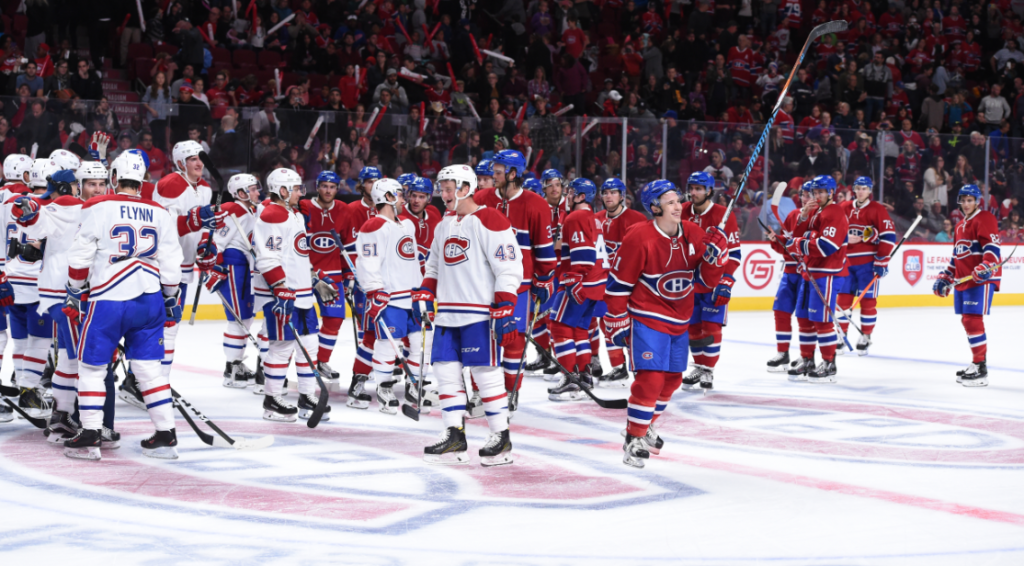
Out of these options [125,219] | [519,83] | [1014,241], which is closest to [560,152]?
[519,83]

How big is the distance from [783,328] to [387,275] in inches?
131

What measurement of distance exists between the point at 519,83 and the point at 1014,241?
6799 mm

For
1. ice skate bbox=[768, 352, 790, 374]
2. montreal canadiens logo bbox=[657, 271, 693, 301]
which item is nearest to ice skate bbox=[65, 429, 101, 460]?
montreal canadiens logo bbox=[657, 271, 693, 301]

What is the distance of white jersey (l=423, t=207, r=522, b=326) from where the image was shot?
15.2ft

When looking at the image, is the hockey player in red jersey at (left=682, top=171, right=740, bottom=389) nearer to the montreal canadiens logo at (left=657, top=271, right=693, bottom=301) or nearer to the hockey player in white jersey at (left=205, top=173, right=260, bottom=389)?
the montreal canadiens logo at (left=657, top=271, right=693, bottom=301)

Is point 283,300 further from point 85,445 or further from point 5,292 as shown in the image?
point 5,292

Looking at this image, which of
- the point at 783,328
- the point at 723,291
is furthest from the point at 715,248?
the point at 783,328

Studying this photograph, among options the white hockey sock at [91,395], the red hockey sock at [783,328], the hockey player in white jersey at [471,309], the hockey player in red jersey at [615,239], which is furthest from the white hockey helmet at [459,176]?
the red hockey sock at [783,328]

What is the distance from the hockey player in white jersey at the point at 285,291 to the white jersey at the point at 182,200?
2.30 feet

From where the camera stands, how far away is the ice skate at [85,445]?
185 inches

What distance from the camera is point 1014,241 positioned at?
13.7m

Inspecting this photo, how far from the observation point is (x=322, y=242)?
6.62 meters

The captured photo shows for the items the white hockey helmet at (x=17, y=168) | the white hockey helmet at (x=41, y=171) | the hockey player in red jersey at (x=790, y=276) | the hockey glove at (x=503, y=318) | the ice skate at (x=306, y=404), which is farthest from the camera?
the hockey player in red jersey at (x=790, y=276)

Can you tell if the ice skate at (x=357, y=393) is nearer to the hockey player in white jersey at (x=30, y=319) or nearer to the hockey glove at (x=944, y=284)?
the hockey player in white jersey at (x=30, y=319)
